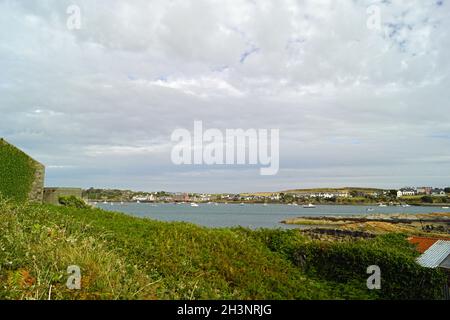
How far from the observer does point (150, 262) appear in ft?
25.8

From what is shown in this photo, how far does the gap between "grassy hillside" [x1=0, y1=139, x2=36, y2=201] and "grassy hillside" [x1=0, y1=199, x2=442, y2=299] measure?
369 inches

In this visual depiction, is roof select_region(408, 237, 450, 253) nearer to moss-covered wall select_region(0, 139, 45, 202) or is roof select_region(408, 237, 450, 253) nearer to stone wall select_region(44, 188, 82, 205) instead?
moss-covered wall select_region(0, 139, 45, 202)

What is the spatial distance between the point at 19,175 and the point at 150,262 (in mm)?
15225

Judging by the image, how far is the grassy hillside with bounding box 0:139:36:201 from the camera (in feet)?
62.5

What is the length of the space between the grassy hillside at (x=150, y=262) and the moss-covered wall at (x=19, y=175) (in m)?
9.41

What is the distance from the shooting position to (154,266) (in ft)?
25.2

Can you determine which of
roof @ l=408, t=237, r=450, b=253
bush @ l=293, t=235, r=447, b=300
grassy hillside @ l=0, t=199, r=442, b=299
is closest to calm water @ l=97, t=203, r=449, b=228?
roof @ l=408, t=237, r=450, b=253

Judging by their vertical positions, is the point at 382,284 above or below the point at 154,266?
below

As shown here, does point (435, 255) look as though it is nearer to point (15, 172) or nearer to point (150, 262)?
point (150, 262)

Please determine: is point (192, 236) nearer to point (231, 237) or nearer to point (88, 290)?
point (231, 237)

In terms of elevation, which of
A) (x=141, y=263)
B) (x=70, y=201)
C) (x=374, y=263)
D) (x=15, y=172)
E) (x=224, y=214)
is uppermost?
(x=15, y=172)

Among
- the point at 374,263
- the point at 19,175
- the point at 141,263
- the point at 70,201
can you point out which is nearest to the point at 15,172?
the point at 19,175
